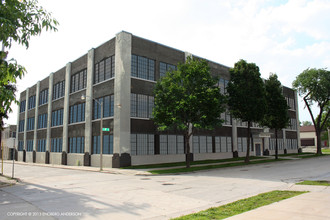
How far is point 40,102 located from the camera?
158ft

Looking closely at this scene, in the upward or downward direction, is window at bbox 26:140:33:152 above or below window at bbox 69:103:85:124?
below

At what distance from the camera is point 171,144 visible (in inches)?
1264

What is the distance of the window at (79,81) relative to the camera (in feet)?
115

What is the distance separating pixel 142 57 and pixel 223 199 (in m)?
23.2

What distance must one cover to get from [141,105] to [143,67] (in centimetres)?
461

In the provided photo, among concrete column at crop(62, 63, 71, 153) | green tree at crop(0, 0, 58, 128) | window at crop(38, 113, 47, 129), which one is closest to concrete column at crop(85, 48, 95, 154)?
concrete column at crop(62, 63, 71, 153)

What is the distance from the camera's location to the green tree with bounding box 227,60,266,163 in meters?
31.7

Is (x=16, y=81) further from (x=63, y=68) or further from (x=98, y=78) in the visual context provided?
(x=63, y=68)

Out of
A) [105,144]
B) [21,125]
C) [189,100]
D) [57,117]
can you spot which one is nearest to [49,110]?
[57,117]

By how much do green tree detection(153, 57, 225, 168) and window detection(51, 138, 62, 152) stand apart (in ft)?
66.7

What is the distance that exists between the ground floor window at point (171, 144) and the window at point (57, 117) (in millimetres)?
17569

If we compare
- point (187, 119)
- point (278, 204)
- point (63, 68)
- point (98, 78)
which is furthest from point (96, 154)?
point (278, 204)

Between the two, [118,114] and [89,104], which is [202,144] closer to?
[118,114]

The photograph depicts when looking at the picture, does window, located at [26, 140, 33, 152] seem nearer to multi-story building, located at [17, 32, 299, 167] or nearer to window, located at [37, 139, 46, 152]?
window, located at [37, 139, 46, 152]
